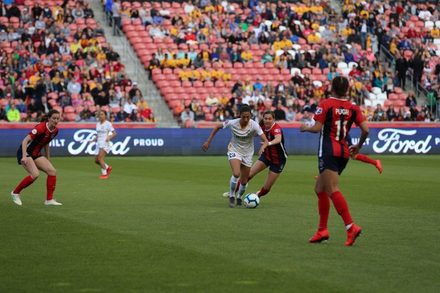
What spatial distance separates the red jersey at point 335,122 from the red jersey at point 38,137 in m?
6.86

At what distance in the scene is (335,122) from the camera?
1254 cm

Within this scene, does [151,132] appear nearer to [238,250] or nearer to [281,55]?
[281,55]

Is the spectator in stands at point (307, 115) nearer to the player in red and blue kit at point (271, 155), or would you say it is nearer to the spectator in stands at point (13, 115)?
the spectator in stands at point (13, 115)

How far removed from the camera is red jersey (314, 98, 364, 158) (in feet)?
40.8

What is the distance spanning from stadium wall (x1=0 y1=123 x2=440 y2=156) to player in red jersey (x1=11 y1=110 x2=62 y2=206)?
1857cm

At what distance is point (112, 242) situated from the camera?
41.9 ft

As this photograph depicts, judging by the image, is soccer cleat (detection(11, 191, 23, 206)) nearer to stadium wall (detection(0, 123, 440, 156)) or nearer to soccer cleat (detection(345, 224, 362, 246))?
soccer cleat (detection(345, 224, 362, 246))

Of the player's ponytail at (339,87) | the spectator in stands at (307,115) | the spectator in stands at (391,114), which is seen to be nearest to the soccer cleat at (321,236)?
the player's ponytail at (339,87)

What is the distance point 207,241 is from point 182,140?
26.1 meters

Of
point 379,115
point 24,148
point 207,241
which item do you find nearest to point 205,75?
point 379,115

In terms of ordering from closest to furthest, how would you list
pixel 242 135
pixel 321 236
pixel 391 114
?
pixel 321 236
pixel 242 135
pixel 391 114

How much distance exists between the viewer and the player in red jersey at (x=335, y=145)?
1242 cm

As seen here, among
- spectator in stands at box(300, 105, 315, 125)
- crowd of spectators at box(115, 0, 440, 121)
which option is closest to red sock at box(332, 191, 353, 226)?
crowd of spectators at box(115, 0, 440, 121)

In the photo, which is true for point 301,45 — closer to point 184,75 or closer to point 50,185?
point 184,75
